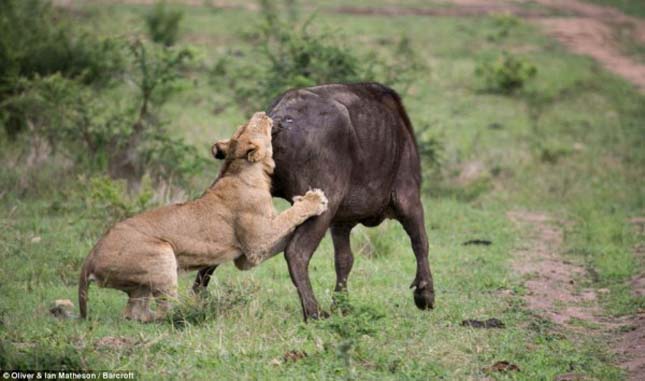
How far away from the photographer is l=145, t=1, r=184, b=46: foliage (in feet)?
66.8

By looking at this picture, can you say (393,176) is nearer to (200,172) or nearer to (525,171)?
(200,172)

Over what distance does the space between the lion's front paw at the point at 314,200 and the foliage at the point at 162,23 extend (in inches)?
537

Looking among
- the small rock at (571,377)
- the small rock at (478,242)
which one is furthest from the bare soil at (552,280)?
the small rock at (571,377)

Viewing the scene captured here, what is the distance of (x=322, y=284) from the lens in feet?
29.6

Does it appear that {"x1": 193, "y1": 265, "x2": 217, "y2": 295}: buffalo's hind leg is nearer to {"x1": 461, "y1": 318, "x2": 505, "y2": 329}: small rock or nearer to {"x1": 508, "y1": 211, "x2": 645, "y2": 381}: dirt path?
{"x1": 461, "y1": 318, "x2": 505, "y2": 329}: small rock

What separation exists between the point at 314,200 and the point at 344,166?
1.48ft

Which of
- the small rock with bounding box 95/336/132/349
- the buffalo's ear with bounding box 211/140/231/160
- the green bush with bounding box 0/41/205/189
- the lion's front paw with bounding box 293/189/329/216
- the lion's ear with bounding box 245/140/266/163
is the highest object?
the lion's ear with bounding box 245/140/266/163

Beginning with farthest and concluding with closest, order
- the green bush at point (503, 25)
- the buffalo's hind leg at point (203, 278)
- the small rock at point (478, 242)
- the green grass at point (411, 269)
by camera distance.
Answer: the green bush at point (503, 25) < the small rock at point (478, 242) < the buffalo's hind leg at point (203, 278) < the green grass at point (411, 269)

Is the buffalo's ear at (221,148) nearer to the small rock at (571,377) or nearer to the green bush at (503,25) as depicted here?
the small rock at (571,377)

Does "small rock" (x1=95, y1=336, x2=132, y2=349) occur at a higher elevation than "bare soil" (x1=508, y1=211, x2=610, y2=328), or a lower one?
higher

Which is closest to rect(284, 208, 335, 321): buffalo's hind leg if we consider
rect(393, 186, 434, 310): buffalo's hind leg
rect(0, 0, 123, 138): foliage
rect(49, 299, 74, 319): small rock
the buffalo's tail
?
rect(393, 186, 434, 310): buffalo's hind leg

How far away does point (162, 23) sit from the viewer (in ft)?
68.3

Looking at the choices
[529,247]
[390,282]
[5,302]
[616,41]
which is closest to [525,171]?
[529,247]

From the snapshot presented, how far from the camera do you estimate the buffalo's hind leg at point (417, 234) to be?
812cm
